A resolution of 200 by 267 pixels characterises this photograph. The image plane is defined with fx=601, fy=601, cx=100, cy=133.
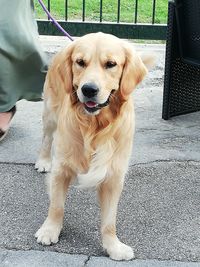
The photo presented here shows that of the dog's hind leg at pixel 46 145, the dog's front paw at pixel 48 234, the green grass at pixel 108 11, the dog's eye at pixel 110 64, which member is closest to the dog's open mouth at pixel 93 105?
the dog's eye at pixel 110 64

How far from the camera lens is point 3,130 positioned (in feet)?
15.6

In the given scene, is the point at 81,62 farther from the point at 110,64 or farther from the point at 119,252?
the point at 119,252

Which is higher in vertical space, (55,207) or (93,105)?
(93,105)

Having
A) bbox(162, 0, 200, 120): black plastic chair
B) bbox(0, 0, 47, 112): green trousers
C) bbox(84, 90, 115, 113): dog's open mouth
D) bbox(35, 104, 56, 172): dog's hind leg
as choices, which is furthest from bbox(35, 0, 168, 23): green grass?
bbox(84, 90, 115, 113): dog's open mouth

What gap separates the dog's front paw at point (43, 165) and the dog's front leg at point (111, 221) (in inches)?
37.1

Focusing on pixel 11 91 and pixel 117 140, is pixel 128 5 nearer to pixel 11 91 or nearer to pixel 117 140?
pixel 11 91

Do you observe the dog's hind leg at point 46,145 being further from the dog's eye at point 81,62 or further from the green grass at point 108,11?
the green grass at point 108,11

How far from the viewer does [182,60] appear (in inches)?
202

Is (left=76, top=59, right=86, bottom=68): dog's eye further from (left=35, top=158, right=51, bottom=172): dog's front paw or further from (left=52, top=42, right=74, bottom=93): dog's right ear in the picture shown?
(left=35, top=158, right=51, bottom=172): dog's front paw

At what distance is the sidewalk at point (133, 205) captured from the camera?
3.28m

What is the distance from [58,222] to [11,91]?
5.40 feet

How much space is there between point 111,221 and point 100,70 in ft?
2.88

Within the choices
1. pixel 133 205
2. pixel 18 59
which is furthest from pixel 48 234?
pixel 18 59

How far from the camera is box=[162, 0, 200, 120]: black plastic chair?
493 cm
